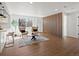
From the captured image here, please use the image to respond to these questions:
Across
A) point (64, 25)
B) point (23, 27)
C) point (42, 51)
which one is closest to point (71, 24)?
point (64, 25)

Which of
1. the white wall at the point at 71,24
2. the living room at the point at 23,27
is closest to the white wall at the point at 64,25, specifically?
the white wall at the point at 71,24

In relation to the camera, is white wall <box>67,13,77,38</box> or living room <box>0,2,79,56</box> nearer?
living room <box>0,2,79,56</box>

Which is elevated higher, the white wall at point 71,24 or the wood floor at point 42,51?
the white wall at point 71,24

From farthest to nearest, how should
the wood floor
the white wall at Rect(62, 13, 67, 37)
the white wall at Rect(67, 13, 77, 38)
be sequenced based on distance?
the white wall at Rect(62, 13, 67, 37) → the white wall at Rect(67, 13, 77, 38) → the wood floor

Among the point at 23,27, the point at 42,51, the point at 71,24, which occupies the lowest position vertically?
the point at 42,51

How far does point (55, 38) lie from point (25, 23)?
2.49 meters

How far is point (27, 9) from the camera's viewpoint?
3713 mm

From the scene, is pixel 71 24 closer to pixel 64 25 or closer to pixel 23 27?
pixel 64 25

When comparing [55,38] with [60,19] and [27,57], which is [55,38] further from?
[27,57]

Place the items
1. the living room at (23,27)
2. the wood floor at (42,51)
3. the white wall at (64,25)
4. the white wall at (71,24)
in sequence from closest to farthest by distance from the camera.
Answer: the wood floor at (42,51) < the living room at (23,27) < the white wall at (71,24) < the white wall at (64,25)

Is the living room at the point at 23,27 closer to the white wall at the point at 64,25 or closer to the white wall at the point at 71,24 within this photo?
the white wall at the point at 71,24

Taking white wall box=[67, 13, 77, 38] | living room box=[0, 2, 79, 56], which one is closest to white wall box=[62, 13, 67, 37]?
white wall box=[67, 13, 77, 38]

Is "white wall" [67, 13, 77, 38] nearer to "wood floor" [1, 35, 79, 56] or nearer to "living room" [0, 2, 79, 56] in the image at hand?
"living room" [0, 2, 79, 56]

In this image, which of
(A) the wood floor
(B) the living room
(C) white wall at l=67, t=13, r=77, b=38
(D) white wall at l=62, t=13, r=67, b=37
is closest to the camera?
(A) the wood floor
